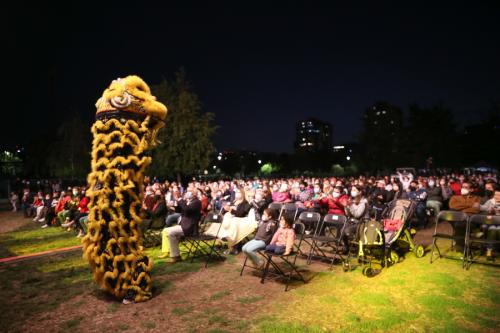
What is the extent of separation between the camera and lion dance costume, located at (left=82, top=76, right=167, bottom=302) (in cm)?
559

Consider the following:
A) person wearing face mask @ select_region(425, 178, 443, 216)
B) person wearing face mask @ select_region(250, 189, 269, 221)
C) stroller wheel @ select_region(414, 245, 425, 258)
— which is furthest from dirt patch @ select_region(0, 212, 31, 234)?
person wearing face mask @ select_region(425, 178, 443, 216)

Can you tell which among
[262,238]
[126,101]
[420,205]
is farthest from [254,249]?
[420,205]

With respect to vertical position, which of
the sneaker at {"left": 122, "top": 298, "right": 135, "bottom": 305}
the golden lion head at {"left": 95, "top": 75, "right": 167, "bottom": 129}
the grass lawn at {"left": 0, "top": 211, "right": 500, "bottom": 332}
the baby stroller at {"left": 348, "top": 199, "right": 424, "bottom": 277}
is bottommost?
the grass lawn at {"left": 0, "top": 211, "right": 500, "bottom": 332}

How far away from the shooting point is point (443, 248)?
878 cm

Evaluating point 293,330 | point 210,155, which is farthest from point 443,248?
point 210,155

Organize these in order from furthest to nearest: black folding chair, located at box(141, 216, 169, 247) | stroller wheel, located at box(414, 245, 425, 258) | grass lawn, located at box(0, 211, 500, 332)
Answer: black folding chair, located at box(141, 216, 169, 247) < stroller wheel, located at box(414, 245, 425, 258) < grass lawn, located at box(0, 211, 500, 332)

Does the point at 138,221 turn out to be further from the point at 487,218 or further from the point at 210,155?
the point at 210,155

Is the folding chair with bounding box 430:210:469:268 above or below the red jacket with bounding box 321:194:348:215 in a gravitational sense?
below

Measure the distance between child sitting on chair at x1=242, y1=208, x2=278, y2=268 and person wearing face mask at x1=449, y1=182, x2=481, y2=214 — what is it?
514cm

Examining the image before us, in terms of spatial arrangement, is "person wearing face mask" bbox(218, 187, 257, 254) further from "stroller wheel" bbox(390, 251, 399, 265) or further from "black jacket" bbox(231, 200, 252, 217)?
"stroller wheel" bbox(390, 251, 399, 265)

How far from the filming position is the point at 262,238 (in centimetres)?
698

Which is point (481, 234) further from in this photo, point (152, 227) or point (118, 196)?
point (152, 227)

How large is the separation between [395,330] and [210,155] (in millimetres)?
22708

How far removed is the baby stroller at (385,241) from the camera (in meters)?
7.04
